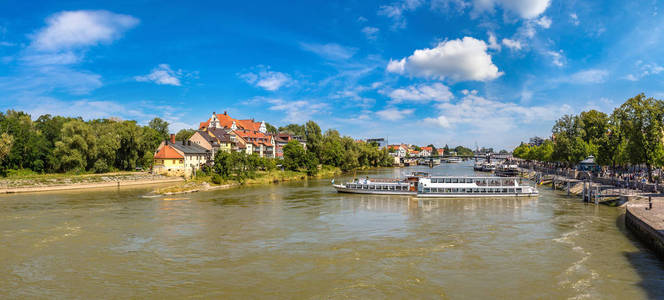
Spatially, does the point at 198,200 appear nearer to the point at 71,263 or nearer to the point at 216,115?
the point at 71,263

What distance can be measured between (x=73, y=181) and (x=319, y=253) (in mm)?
53985

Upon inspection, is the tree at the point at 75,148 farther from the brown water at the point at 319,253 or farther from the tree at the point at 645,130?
the tree at the point at 645,130

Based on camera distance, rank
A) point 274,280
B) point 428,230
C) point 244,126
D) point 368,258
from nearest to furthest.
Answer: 1. point 274,280
2. point 368,258
3. point 428,230
4. point 244,126

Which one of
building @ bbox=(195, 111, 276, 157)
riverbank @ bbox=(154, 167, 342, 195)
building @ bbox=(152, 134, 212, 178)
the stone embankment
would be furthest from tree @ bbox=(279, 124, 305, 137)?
the stone embankment

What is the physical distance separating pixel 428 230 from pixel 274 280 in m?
14.9

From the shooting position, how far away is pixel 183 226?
98.8ft

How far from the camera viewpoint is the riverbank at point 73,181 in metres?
53.0

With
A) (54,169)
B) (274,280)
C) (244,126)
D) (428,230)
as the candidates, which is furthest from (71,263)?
(244,126)

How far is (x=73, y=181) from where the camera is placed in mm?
58719

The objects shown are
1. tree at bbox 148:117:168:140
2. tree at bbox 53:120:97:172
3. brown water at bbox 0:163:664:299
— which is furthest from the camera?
tree at bbox 148:117:168:140

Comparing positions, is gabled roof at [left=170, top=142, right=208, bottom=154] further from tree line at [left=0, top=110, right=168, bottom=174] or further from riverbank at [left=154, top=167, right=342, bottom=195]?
riverbank at [left=154, top=167, right=342, bottom=195]

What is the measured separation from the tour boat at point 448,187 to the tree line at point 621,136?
12234mm

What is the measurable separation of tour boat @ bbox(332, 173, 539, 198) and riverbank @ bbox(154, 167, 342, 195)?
60.5ft

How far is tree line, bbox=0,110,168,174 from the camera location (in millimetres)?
61906
